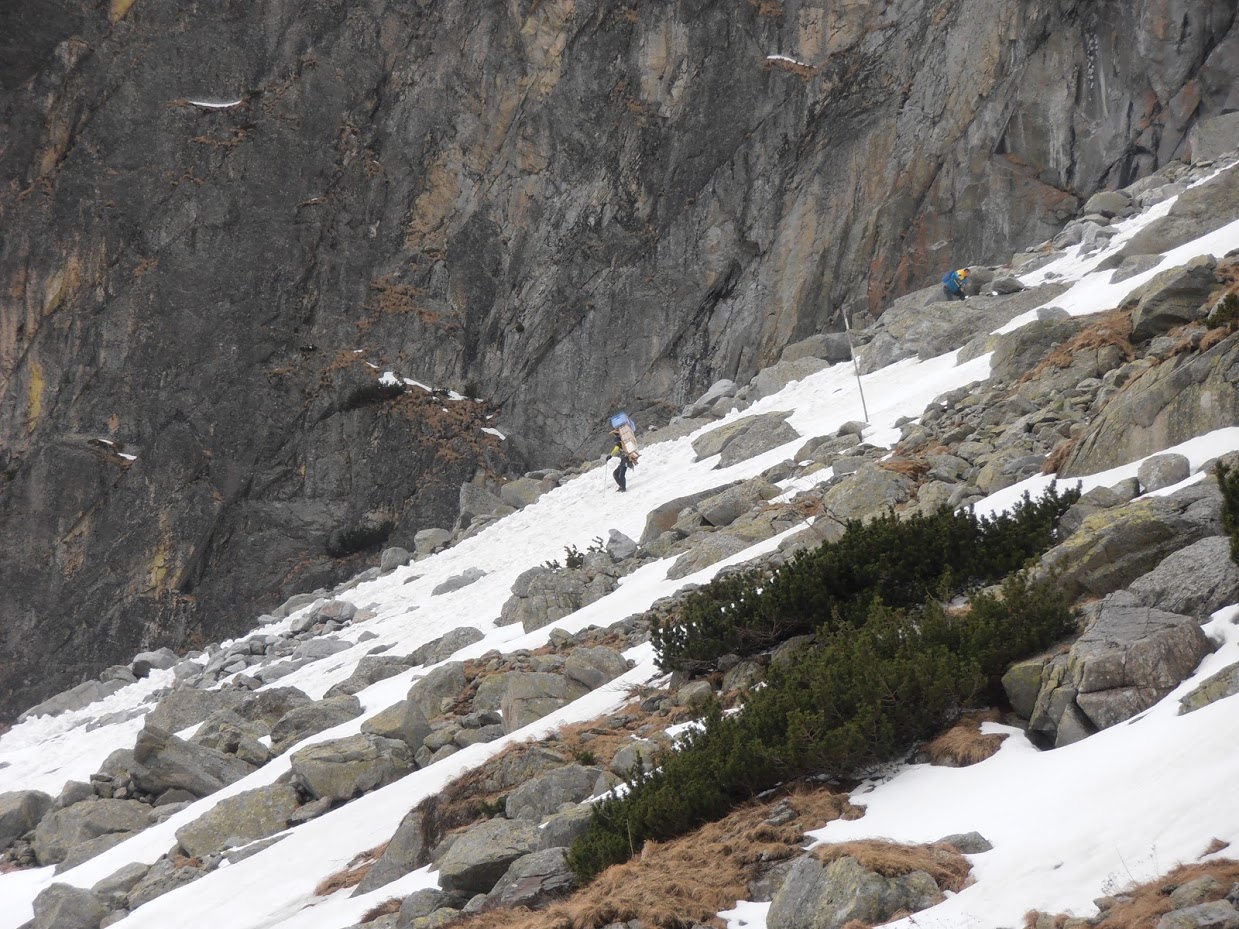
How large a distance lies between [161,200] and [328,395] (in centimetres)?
752

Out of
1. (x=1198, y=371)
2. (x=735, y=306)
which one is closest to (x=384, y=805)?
(x=1198, y=371)

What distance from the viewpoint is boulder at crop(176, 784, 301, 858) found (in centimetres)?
1060

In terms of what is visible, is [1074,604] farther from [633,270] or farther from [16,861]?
[633,270]

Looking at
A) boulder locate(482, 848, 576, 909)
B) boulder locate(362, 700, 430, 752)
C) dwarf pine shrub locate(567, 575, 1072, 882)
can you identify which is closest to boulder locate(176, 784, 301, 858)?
boulder locate(362, 700, 430, 752)

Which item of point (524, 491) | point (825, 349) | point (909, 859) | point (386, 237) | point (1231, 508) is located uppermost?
point (386, 237)

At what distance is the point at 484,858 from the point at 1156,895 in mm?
3939

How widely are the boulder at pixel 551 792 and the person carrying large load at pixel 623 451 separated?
14576 millimetres

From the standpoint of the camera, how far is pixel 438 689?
12.6 meters

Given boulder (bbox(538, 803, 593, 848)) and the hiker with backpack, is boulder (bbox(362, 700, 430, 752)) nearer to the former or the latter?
boulder (bbox(538, 803, 593, 848))

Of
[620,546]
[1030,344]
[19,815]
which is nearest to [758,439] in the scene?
[620,546]

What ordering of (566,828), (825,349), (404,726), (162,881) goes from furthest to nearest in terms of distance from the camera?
(825,349) < (404,726) < (162,881) < (566,828)

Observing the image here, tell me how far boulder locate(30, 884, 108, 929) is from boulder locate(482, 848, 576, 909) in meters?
5.56

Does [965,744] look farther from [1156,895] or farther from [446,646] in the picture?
[446,646]

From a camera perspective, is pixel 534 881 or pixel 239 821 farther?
pixel 239 821
